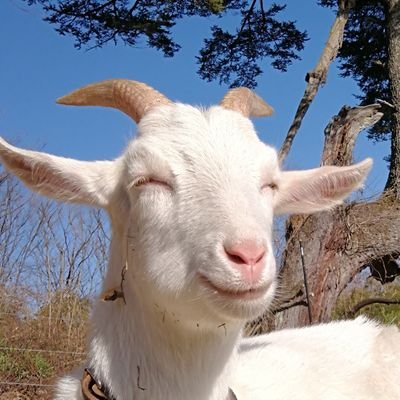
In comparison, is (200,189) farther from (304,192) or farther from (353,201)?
(353,201)

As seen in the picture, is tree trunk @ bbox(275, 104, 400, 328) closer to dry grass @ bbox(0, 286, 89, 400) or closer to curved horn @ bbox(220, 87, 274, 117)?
dry grass @ bbox(0, 286, 89, 400)

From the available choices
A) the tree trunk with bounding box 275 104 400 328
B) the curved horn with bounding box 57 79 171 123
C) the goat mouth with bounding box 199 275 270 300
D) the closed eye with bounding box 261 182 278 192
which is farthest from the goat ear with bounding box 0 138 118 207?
the tree trunk with bounding box 275 104 400 328

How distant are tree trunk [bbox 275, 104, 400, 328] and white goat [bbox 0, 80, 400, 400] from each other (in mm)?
3777

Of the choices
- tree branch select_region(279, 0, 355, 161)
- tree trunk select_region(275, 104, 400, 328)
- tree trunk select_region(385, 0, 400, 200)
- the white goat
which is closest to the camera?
the white goat

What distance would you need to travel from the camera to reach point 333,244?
7160 mm

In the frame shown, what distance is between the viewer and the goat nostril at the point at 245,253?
2113 mm

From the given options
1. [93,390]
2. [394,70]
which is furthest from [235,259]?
[394,70]

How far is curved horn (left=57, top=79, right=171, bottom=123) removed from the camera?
293cm

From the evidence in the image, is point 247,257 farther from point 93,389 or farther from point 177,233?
point 93,389

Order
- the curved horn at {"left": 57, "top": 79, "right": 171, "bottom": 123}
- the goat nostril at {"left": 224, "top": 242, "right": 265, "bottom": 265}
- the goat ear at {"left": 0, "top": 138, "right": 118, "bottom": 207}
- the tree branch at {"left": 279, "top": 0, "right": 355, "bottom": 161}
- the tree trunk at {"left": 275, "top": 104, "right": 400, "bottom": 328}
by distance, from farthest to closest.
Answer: the tree branch at {"left": 279, "top": 0, "right": 355, "bottom": 161} → the tree trunk at {"left": 275, "top": 104, "right": 400, "bottom": 328} → the curved horn at {"left": 57, "top": 79, "right": 171, "bottom": 123} → the goat ear at {"left": 0, "top": 138, "right": 118, "bottom": 207} → the goat nostril at {"left": 224, "top": 242, "right": 265, "bottom": 265}

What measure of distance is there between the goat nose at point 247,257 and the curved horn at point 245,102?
1025 millimetres

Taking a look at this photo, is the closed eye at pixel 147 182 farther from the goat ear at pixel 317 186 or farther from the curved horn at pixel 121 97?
the goat ear at pixel 317 186

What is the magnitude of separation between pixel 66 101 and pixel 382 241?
5.32 metres

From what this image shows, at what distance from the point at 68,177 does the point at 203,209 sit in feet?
2.07
